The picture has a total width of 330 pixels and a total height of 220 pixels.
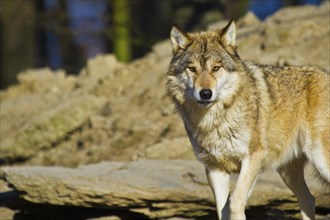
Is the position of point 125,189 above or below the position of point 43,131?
below

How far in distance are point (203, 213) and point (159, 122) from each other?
3109mm

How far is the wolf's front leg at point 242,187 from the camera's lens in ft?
22.6

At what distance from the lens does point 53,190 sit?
28.0 ft

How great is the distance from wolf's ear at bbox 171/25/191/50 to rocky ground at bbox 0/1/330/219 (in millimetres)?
1838

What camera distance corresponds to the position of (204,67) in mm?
6875

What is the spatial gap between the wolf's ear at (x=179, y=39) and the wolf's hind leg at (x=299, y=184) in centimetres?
177

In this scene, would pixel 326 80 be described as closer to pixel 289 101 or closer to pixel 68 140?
pixel 289 101

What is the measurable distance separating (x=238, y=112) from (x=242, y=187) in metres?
0.74

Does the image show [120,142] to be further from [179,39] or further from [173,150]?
[179,39]

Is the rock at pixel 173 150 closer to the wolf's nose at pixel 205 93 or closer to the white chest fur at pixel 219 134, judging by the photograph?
the white chest fur at pixel 219 134

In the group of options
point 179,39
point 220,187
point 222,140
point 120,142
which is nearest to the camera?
point 222,140

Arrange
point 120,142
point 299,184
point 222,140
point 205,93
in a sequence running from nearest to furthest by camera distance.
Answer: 1. point 205,93
2. point 222,140
3. point 299,184
4. point 120,142

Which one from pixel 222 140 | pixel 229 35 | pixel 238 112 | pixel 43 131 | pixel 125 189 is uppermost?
pixel 229 35

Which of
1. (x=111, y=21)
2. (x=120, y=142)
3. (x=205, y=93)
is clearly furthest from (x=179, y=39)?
(x=111, y=21)
